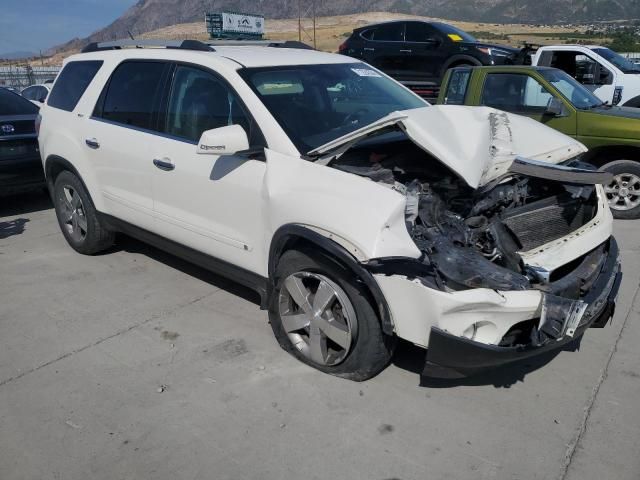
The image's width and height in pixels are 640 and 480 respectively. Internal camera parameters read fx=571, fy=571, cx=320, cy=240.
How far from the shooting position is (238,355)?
364cm

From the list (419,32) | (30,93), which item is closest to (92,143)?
(419,32)

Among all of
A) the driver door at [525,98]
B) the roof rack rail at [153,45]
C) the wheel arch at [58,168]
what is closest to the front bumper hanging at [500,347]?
the roof rack rail at [153,45]

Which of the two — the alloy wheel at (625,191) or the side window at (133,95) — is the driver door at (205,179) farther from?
the alloy wheel at (625,191)

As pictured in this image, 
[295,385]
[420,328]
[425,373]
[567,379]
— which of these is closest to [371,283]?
[420,328]

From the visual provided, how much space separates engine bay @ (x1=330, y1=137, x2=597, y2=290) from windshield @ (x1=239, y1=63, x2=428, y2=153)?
276mm

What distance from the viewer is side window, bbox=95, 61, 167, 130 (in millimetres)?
4250

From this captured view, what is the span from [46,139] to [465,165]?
13.3 feet

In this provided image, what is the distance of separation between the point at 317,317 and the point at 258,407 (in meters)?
0.59

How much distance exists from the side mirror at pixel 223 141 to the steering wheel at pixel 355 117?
78 centimetres

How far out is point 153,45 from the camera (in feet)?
14.9

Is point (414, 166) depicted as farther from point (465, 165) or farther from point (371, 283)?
point (371, 283)

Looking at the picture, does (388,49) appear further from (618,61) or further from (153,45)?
(153,45)

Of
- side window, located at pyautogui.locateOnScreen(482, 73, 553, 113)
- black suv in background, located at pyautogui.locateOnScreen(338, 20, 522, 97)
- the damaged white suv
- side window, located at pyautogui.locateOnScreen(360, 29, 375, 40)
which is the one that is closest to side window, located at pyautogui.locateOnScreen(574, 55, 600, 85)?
black suv in background, located at pyautogui.locateOnScreen(338, 20, 522, 97)

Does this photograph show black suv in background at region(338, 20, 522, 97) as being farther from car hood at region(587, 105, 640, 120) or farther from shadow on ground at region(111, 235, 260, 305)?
shadow on ground at region(111, 235, 260, 305)
